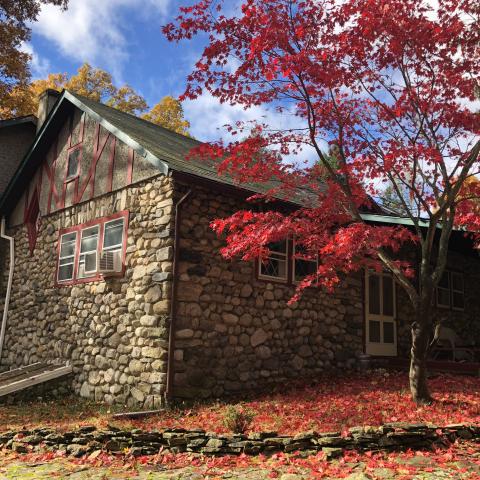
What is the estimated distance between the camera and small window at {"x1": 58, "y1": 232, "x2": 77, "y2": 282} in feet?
40.9

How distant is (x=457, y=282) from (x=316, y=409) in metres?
9.74

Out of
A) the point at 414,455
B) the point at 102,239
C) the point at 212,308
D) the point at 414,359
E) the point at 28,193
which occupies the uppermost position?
the point at 28,193

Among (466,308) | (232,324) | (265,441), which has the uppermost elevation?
(466,308)

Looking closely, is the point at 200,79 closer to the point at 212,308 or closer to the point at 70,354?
the point at 212,308

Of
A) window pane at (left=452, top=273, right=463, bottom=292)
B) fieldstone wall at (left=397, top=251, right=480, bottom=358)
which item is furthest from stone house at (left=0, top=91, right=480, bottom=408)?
window pane at (left=452, top=273, right=463, bottom=292)

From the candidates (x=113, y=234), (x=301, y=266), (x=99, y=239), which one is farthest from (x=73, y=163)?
(x=301, y=266)

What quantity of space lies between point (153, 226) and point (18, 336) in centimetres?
614

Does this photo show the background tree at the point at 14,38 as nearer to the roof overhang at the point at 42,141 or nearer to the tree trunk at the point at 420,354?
the roof overhang at the point at 42,141

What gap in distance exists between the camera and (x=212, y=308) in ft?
32.2

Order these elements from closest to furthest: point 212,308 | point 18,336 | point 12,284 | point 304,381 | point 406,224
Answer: point 212,308
point 304,381
point 406,224
point 18,336
point 12,284

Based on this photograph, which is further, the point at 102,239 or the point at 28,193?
the point at 28,193

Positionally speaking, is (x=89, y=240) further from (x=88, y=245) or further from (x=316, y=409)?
(x=316, y=409)

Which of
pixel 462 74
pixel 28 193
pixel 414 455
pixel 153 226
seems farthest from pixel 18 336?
pixel 462 74

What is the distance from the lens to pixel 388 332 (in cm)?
1359
